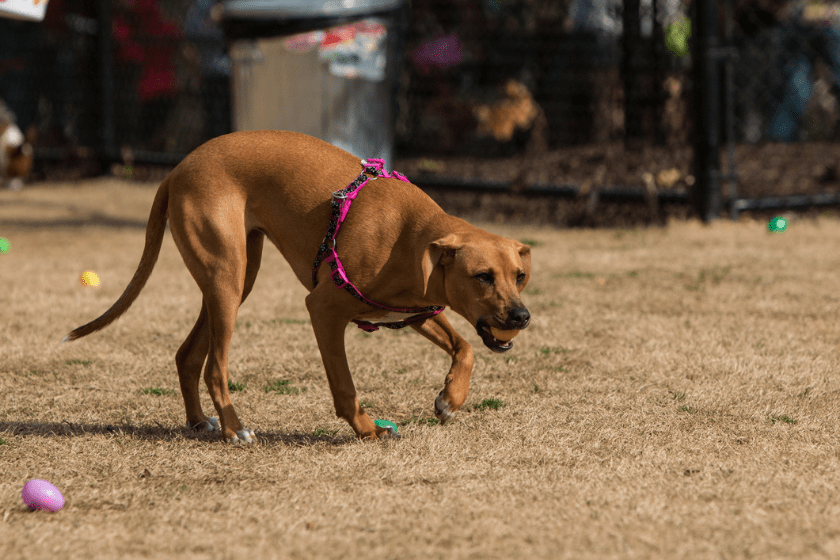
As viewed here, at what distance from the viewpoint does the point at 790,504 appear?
10.1ft

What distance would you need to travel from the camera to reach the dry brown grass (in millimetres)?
2895

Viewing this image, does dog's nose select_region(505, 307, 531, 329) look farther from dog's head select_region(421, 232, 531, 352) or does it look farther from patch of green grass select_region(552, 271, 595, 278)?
patch of green grass select_region(552, 271, 595, 278)

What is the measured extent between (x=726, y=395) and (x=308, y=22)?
18.6 feet

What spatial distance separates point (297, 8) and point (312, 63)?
1.73 feet

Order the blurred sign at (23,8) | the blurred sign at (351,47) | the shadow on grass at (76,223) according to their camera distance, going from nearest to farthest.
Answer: the blurred sign at (23,8)
the blurred sign at (351,47)
the shadow on grass at (76,223)

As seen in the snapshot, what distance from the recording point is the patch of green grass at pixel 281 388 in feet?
14.8

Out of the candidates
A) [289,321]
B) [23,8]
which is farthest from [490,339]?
[23,8]

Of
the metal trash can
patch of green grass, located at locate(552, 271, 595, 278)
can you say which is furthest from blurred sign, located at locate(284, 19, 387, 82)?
patch of green grass, located at locate(552, 271, 595, 278)

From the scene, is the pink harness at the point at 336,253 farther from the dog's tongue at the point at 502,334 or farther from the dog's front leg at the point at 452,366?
the dog's tongue at the point at 502,334

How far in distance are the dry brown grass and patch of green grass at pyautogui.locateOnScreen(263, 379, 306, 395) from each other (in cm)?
5

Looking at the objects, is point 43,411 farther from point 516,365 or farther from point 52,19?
point 52,19

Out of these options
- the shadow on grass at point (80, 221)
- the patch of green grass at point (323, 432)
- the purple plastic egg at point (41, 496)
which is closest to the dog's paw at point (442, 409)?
the patch of green grass at point (323, 432)

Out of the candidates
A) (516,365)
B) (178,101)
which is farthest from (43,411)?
(178,101)

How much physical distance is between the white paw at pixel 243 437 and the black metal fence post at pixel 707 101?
6055mm
